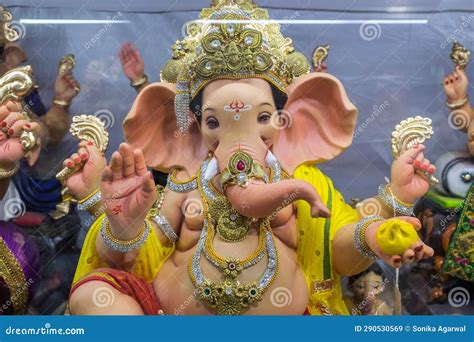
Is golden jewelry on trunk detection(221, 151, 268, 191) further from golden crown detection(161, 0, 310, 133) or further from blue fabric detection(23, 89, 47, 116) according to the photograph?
blue fabric detection(23, 89, 47, 116)

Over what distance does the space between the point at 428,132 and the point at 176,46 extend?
64 cm

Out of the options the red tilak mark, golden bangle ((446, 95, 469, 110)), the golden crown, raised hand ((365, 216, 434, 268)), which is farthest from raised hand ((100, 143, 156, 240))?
golden bangle ((446, 95, 469, 110))

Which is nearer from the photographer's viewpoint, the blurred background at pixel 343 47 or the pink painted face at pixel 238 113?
the pink painted face at pixel 238 113

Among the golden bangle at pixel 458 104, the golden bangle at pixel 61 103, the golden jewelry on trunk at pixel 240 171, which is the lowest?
the golden bangle at pixel 61 103

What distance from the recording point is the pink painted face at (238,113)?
205 cm

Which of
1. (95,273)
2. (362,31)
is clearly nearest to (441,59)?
(362,31)

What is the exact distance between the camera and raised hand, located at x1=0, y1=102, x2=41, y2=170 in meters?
2.14

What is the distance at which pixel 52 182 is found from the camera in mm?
2320

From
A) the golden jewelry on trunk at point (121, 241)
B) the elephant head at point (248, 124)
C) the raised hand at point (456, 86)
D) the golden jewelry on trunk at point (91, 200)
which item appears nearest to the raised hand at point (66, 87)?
the elephant head at point (248, 124)

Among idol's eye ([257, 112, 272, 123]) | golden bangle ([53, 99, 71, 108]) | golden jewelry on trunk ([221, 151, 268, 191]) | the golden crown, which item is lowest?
golden bangle ([53, 99, 71, 108])

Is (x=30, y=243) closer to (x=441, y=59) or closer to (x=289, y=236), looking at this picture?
(x=289, y=236)

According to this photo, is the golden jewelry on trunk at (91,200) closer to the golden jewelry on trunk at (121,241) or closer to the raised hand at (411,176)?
the golden jewelry on trunk at (121,241)

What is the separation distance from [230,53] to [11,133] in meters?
0.56

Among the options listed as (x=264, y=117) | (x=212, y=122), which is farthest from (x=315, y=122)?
(x=212, y=122)
